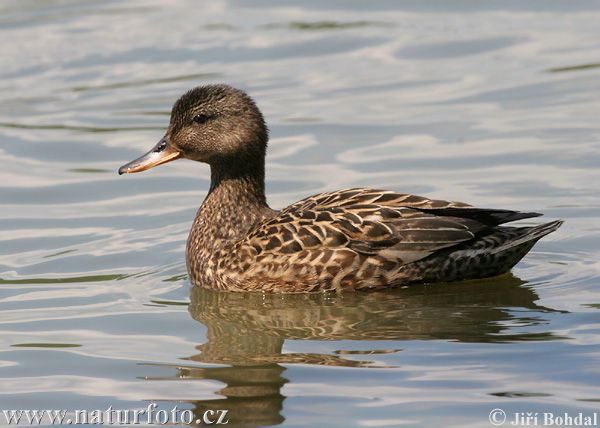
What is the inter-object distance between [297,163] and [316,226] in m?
3.93

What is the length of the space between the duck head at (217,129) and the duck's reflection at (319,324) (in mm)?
1217

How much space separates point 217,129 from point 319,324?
2193 millimetres

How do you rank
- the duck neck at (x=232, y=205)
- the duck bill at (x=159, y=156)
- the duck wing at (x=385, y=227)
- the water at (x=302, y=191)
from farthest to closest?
the duck bill at (x=159, y=156), the duck neck at (x=232, y=205), the duck wing at (x=385, y=227), the water at (x=302, y=191)

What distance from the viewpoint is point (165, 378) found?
7027 mm

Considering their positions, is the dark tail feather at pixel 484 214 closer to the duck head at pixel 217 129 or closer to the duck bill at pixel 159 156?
the duck head at pixel 217 129

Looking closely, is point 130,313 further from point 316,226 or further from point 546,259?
point 546,259

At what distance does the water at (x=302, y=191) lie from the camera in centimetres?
679

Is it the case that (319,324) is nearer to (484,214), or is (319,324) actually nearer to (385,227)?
(385,227)

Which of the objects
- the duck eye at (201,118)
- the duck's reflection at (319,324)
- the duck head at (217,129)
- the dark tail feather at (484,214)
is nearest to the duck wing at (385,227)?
the dark tail feather at (484,214)

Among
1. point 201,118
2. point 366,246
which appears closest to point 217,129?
point 201,118

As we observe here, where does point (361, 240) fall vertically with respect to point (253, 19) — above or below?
below

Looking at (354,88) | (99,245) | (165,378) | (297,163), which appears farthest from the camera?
(354,88)

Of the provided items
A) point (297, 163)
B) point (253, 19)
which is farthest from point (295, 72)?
point (297, 163)

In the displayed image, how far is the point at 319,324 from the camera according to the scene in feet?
26.4
